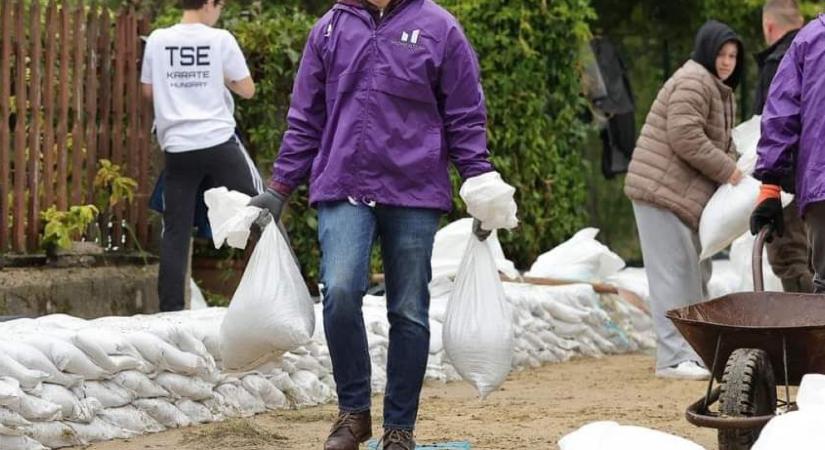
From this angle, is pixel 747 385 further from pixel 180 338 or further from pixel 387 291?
pixel 180 338

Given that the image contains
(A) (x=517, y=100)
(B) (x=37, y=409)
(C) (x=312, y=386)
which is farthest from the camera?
(A) (x=517, y=100)

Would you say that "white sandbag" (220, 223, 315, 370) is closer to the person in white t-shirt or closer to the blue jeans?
the blue jeans

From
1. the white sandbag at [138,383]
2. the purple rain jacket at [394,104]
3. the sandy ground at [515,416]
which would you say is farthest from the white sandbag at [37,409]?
the purple rain jacket at [394,104]

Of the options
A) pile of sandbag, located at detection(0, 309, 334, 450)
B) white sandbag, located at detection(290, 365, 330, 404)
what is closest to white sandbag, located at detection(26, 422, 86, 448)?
pile of sandbag, located at detection(0, 309, 334, 450)

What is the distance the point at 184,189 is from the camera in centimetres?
856

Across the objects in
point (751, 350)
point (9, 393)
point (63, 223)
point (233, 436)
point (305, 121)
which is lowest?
point (233, 436)

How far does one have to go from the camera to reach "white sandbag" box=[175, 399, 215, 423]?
22.9 ft

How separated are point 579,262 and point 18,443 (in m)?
5.58

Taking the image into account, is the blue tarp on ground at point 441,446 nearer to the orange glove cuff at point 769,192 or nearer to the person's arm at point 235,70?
the orange glove cuff at point 769,192

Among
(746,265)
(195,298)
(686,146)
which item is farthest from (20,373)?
(746,265)

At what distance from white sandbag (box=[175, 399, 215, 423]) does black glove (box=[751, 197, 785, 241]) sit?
95.2 inches

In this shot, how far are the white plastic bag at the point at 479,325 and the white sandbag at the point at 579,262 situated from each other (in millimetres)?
4671

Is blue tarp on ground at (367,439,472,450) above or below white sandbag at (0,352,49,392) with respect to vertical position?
below

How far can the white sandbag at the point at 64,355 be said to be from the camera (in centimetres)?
635
